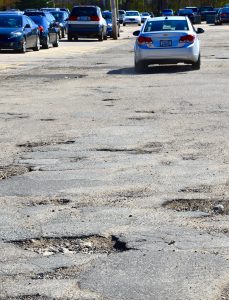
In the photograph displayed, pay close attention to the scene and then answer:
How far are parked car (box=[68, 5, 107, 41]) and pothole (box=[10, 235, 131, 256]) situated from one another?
43099 mm

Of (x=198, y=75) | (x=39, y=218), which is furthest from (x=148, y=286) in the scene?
(x=198, y=75)

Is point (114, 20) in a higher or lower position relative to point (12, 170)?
lower

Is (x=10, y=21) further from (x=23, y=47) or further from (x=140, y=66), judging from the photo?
(x=140, y=66)

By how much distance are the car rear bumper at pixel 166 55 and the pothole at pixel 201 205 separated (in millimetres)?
17463

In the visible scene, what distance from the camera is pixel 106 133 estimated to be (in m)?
12.7

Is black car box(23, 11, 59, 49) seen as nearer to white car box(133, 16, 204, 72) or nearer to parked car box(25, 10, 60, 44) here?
parked car box(25, 10, 60, 44)

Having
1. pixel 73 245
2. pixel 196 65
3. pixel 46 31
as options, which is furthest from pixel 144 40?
pixel 73 245

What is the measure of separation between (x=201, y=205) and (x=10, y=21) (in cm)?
3016

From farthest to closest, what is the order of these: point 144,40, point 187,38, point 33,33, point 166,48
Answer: point 33,33, point 187,38, point 144,40, point 166,48

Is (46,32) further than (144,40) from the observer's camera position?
Yes

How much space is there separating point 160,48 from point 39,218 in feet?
60.3

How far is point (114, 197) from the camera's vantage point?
8453 mm

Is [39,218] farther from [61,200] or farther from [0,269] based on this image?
[0,269]

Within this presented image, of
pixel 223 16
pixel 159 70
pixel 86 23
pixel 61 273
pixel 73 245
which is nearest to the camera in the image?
pixel 61 273
